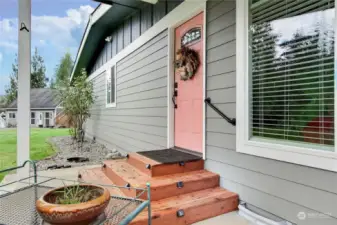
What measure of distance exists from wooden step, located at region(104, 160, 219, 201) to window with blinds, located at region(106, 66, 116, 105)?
453 cm

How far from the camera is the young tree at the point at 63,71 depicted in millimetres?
8801

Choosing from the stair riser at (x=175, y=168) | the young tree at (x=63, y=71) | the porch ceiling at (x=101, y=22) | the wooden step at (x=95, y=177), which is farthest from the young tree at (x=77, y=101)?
the stair riser at (x=175, y=168)

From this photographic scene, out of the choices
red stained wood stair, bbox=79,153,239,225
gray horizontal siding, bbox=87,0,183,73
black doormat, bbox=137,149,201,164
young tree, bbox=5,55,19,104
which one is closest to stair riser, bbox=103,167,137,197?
red stained wood stair, bbox=79,153,239,225

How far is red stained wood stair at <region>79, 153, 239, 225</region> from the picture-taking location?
2.14m

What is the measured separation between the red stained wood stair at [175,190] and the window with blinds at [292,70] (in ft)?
2.58

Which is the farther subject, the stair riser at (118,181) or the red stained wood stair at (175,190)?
the stair riser at (118,181)

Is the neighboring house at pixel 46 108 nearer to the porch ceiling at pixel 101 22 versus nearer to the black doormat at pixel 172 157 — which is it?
the porch ceiling at pixel 101 22

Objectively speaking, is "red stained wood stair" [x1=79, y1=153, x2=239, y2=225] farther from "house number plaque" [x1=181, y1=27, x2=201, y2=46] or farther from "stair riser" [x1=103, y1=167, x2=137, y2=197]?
"house number plaque" [x1=181, y1=27, x2=201, y2=46]

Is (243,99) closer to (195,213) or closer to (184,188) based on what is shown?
(184,188)

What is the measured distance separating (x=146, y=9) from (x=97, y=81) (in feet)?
16.8

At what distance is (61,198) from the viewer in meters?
1.51

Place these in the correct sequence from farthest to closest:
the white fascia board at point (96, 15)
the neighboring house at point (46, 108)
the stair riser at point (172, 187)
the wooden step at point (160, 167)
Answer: the neighboring house at point (46, 108), the white fascia board at point (96, 15), the wooden step at point (160, 167), the stair riser at point (172, 187)

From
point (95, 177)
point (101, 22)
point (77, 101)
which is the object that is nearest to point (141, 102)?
point (95, 177)

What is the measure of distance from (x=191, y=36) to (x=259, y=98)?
1.54 metres
